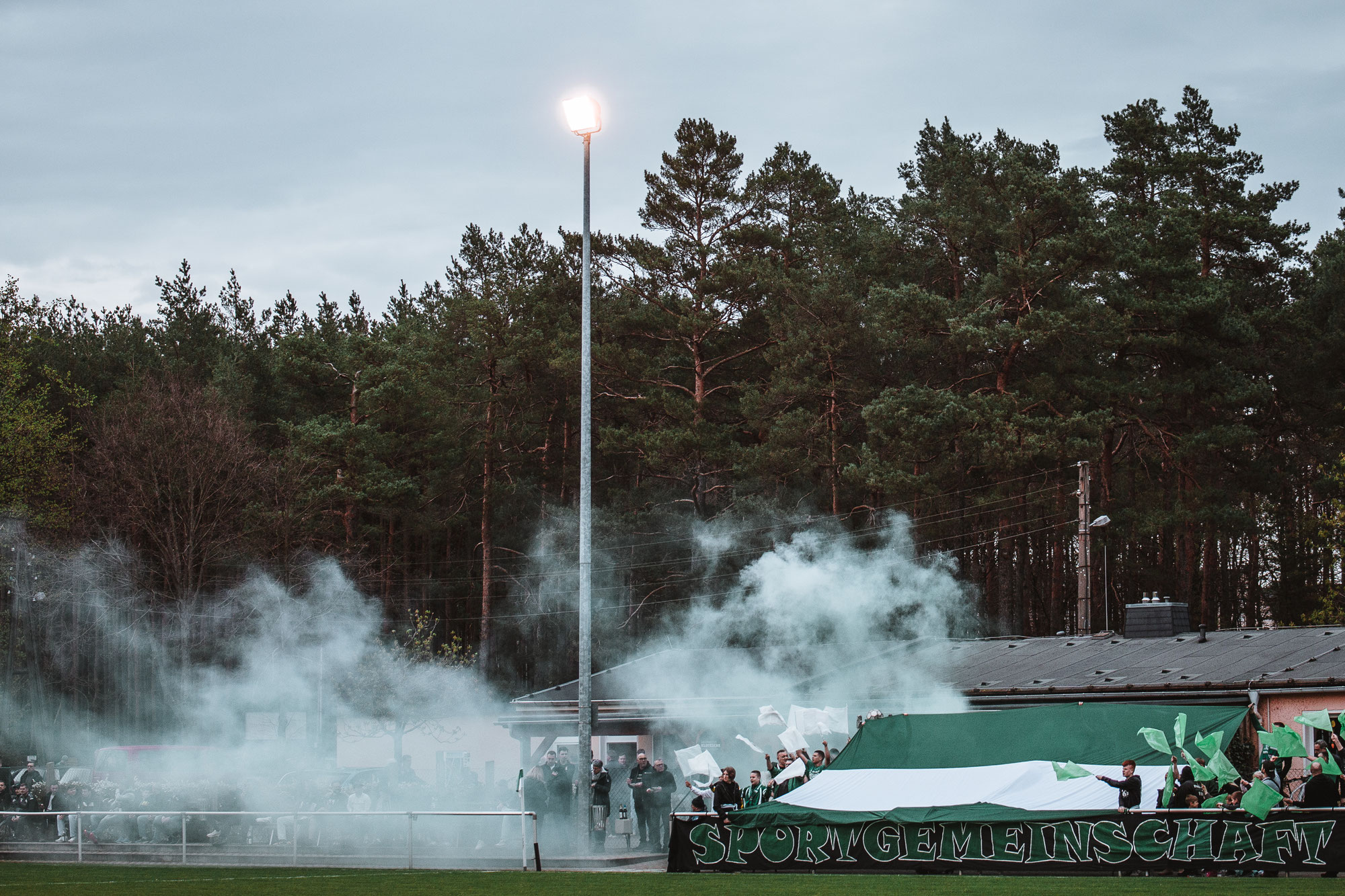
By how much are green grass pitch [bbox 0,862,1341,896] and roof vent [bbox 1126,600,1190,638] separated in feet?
38.9

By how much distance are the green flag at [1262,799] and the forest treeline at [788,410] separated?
25.9 metres

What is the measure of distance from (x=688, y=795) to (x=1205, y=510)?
24.2m

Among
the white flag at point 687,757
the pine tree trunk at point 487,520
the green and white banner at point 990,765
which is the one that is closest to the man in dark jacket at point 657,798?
the white flag at point 687,757

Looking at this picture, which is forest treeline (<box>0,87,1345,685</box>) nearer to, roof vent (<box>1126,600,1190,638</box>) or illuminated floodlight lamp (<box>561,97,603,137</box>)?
roof vent (<box>1126,600,1190,638</box>)

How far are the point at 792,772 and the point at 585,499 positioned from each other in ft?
16.4

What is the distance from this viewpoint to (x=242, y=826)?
67.9ft

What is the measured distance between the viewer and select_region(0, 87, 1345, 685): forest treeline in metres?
42.9

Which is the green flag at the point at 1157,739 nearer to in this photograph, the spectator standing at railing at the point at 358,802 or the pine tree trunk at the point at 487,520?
the spectator standing at railing at the point at 358,802

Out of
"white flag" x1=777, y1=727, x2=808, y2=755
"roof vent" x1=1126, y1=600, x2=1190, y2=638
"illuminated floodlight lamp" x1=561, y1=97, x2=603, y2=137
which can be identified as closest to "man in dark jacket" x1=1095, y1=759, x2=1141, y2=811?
"white flag" x1=777, y1=727, x2=808, y2=755

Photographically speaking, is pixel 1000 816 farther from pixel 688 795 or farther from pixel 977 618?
pixel 977 618

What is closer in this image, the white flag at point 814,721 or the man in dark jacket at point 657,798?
the man in dark jacket at point 657,798

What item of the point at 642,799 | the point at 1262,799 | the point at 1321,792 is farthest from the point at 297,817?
the point at 1321,792

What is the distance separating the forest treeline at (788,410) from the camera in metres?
42.9

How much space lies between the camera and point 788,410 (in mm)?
47062
